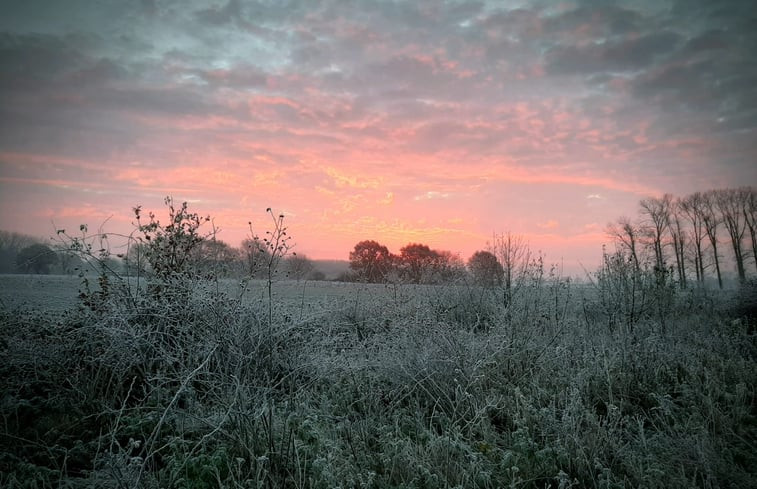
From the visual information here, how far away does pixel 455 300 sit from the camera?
11.2m

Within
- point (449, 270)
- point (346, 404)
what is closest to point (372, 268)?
point (449, 270)

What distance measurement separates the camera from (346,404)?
5496mm

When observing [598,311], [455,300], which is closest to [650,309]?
[598,311]

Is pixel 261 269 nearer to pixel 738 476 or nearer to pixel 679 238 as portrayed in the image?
pixel 738 476

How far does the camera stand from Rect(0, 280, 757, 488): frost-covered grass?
377 cm

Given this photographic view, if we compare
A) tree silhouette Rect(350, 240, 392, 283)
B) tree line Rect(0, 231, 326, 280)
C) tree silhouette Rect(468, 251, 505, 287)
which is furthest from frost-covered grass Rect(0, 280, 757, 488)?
tree silhouette Rect(350, 240, 392, 283)

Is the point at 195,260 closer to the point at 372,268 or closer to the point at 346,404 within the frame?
the point at 346,404

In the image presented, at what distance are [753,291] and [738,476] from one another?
11.8 m

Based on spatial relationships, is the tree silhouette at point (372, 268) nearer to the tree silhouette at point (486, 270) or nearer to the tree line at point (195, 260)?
the tree silhouette at point (486, 270)

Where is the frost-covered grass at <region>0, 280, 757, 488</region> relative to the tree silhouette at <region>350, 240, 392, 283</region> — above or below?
below

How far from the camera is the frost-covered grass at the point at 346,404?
12.4 ft

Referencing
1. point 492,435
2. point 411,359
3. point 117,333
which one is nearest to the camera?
point 492,435

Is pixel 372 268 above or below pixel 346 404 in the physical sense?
above

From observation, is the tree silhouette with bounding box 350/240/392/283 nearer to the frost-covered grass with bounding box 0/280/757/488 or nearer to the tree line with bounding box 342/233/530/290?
the tree line with bounding box 342/233/530/290
